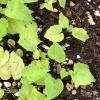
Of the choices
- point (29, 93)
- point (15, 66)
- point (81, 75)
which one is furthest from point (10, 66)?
point (81, 75)

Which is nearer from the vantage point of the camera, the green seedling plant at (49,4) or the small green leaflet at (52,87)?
the small green leaflet at (52,87)

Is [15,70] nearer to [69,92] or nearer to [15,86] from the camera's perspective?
[15,86]

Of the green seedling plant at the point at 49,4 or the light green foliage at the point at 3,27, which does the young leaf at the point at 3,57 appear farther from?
the green seedling plant at the point at 49,4

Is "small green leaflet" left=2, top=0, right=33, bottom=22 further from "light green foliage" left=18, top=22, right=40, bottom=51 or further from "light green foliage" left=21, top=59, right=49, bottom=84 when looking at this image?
"light green foliage" left=21, top=59, right=49, bottom=84

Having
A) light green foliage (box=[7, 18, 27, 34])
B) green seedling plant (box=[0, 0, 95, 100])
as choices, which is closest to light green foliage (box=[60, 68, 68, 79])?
green seedling plant (box=[0, 0, 95, 100])

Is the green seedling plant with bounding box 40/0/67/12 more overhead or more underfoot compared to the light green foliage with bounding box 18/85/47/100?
more overhead

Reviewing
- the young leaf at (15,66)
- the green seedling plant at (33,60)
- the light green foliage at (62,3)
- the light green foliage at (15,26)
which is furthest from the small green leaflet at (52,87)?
the light green foliage at (62,3)
